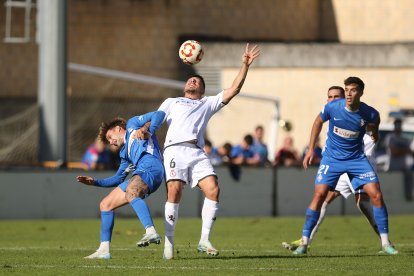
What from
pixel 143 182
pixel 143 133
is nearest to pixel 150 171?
pixel 143 182

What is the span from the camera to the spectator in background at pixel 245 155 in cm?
2611

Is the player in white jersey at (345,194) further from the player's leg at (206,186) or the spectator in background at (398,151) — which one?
the spectator in background at (398,151)

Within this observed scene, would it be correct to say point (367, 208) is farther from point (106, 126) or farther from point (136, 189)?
point (106, 126)

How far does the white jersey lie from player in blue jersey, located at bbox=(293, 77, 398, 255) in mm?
1498

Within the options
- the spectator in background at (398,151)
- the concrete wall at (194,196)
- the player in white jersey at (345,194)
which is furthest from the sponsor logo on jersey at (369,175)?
the spectator in background at (398,151)

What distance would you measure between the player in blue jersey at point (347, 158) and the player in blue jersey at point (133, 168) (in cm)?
218

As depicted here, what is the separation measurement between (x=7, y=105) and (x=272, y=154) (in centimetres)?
882

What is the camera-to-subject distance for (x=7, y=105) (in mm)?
37562

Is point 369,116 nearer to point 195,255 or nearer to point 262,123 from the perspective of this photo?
point 195,255

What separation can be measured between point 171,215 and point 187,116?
3.72 ft

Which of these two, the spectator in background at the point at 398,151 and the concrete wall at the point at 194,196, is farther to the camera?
the spectator in background at the point at 398,151

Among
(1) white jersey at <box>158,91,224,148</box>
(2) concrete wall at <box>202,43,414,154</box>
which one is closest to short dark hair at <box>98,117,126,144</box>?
(1) white jersey at <box>158,91,224,148</box>

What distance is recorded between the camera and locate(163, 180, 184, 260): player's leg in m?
13.7

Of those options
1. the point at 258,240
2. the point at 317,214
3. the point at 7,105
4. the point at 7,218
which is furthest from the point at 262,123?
the point at 317,214
